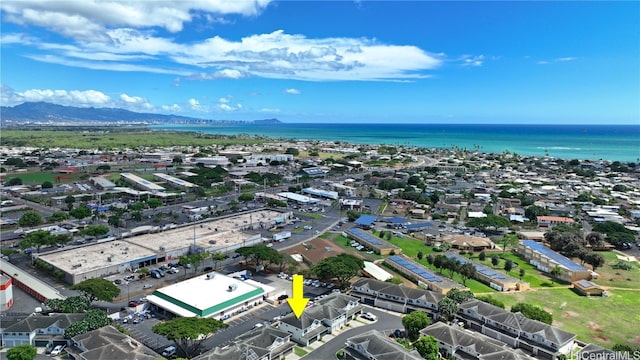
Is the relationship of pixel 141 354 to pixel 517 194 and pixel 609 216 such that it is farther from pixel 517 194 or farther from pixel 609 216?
pixel 517 194

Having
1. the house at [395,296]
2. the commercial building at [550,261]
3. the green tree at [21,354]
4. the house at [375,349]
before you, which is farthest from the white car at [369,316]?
the green tree at [21,354]

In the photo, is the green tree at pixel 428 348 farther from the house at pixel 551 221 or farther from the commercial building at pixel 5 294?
the house at pixel 551 221

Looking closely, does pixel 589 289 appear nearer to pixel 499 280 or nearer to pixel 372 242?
A: pixel 499 280

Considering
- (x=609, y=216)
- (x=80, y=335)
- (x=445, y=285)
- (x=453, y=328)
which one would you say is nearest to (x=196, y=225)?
(x=80, y=335)

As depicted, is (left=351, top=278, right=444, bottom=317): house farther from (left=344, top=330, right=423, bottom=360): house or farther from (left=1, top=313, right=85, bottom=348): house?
(left=1, top=313, right=85, bottom=348): house

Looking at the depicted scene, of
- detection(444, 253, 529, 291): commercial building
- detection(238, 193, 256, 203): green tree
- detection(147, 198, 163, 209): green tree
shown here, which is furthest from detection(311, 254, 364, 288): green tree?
detection(147, 198, 163, 209): green tree

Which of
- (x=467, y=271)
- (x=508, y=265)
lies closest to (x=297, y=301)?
(x=467, y=271)

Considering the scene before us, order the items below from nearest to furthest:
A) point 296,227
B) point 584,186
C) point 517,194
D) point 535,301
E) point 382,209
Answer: point 535,301
point 296,227
point 382,209
point 517,194
point 584,186
